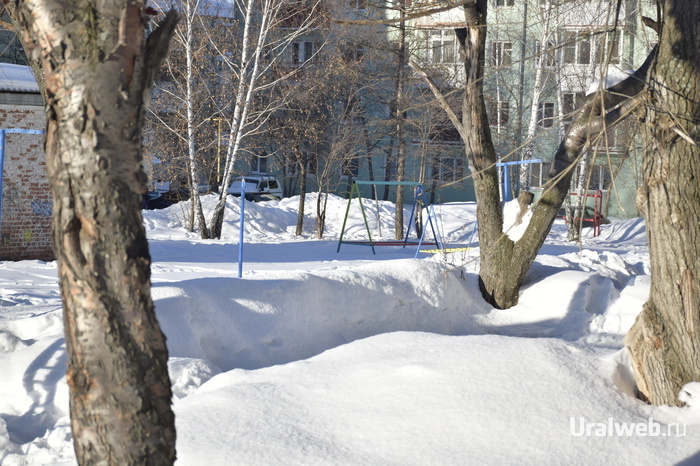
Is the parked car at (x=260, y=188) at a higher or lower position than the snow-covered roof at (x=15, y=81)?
lower

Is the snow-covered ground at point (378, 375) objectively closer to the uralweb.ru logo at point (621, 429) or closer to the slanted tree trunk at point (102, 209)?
the uralweb.ru logo at point (621, 429)

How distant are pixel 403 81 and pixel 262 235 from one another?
552 centimetres

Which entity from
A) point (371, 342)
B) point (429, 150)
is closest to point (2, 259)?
point (371, 342)

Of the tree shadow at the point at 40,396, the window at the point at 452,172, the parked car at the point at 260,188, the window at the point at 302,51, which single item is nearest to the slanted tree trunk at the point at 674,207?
the tree shadow at the point at 40,396

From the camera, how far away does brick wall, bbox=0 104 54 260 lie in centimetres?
1129

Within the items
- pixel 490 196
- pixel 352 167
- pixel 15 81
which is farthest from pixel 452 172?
pixel 490 196

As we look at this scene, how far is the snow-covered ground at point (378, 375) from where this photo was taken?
12.5ft

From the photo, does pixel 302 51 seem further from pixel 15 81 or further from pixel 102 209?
pixel 102 209

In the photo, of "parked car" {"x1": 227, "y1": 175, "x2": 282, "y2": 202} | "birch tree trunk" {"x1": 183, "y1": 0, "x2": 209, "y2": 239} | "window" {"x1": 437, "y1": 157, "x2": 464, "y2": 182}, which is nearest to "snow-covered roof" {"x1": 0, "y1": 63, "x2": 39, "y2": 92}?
"birch tree trunk" {"x1": 183, "y1": 0, "x2": 209, "y2": 239}

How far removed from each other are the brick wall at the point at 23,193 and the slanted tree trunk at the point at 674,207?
9.35 metres

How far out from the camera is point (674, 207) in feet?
15.5

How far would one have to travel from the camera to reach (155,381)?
217cm

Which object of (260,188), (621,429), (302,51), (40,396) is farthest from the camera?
(260,188)

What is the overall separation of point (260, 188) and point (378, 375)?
24.0 metres
